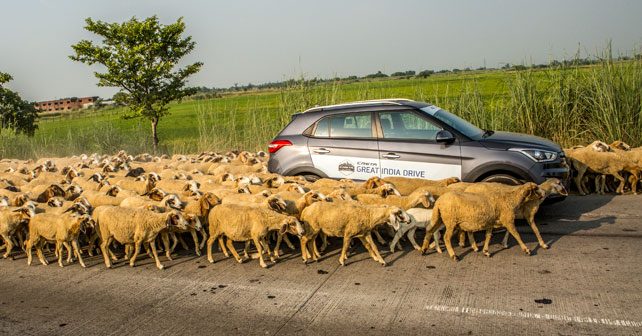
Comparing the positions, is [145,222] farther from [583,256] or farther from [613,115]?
[613,115]

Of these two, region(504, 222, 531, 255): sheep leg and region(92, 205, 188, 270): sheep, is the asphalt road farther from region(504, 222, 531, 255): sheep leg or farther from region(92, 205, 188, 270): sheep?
region(92, 205, 188, 270): sheep

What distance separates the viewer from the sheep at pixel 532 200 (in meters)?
8.59

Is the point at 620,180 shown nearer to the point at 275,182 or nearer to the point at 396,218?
the point at 396,218

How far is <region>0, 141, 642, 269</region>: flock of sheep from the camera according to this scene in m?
8.32

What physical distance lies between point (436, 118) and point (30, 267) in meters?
7.15

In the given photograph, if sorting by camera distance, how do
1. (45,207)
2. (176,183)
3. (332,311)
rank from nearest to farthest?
1. (332,311)
2. (45,207)
3. (176,183)

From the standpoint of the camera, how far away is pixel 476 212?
808 centimetres

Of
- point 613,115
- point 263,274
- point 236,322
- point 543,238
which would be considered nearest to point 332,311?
point 236,322

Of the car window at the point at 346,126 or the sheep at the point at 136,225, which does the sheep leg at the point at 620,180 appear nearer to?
the car window at the point at 346,126

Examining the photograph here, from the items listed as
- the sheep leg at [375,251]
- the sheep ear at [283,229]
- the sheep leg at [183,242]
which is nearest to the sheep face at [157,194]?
the sheep leg at [183,242]

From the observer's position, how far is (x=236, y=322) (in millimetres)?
6285

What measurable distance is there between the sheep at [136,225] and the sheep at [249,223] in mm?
509

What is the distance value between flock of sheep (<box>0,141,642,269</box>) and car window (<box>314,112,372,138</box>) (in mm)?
1073

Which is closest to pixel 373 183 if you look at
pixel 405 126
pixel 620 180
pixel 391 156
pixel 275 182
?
pixel 391 156
